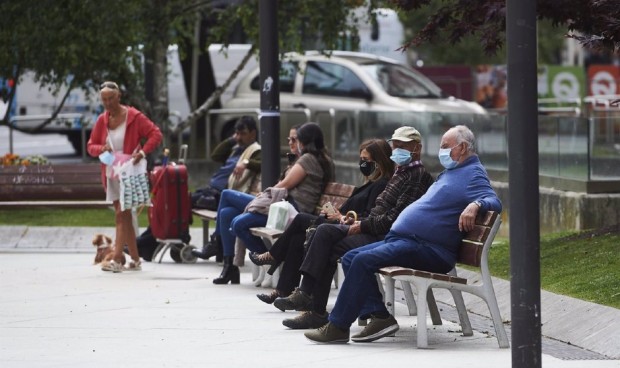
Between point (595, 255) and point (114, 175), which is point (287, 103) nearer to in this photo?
point (114, 175)

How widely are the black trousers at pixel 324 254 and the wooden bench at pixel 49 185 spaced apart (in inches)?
295

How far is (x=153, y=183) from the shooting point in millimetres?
16016

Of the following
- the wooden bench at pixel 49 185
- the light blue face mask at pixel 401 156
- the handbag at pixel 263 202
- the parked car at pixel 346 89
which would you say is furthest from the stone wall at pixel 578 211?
the parked car at pixel 346 89

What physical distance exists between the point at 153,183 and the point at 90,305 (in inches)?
149

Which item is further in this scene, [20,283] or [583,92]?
[583,92]

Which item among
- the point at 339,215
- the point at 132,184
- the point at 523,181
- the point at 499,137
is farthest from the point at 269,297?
the point at 499,137

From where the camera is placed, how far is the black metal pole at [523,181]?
24.6ft

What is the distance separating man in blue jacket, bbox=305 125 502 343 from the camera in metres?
9.88

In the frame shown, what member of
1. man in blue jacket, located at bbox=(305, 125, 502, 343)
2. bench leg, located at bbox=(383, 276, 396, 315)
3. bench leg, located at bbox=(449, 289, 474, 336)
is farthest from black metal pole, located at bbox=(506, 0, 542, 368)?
bench leg, located at bbox=(383, 276, 396, 315)

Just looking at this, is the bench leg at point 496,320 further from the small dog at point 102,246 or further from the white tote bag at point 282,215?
the small dog at point 102,246

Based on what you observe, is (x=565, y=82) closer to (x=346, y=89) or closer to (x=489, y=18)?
(x=346, y=89)

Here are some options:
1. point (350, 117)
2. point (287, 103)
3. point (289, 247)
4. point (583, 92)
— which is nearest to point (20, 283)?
point (289, 247)

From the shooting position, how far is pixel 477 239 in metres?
9.71

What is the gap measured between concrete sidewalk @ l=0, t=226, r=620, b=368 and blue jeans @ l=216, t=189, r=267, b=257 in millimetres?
382
